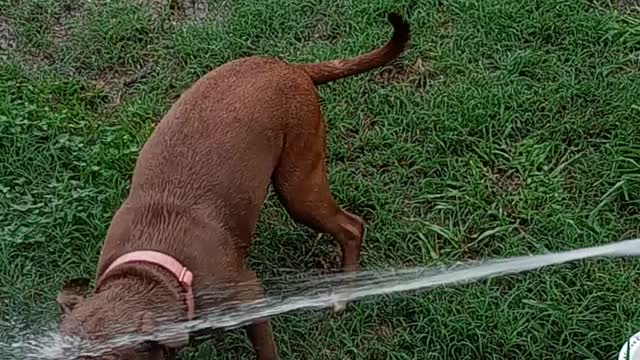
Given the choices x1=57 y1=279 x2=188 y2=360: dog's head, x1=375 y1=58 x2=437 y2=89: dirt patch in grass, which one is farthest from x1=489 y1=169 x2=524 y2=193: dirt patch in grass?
x1=57 y1=279 x2=188 y2=360: dog's head

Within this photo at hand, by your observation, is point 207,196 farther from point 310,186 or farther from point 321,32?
point 321,32

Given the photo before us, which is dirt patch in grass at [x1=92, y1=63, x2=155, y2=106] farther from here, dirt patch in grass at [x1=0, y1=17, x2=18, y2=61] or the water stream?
the water stream

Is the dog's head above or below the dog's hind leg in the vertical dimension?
above

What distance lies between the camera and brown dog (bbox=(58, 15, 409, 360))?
8.46 ft

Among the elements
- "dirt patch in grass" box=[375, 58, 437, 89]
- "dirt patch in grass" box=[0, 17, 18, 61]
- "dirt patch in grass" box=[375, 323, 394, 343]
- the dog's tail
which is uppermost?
the dog's tail

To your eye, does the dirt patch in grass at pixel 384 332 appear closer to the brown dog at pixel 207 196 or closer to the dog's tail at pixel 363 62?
the brown dog at pixel 207 196

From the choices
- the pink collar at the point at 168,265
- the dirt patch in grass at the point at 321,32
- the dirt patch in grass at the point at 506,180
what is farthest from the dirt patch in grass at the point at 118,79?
the pink collar at the point at 168,265

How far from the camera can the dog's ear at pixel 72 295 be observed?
2595 millimetres

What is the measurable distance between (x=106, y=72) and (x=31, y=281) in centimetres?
99

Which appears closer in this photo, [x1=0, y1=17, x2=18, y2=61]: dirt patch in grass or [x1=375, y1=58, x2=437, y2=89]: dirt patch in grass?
[x1=375, y1=58, x2=437, y2=89]: dirt patch in grass

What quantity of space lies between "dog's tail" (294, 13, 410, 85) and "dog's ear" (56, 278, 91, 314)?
0.97 m

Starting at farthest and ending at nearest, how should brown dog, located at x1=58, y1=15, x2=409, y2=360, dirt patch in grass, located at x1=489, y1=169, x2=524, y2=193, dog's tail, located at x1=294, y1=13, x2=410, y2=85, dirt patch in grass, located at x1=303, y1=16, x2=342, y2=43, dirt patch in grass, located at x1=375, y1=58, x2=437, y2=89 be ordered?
dirt patch in grass, located at x1=303, y1=16, x2=342, y2=43 → dirt patch in grass, located at x1=375, y1=58, x2=437, y2=89 → dirt patch in grass, located at x1=489, y1=169, x2=524, y2=193 → dog's tail, located at x1=294, y1=13, x2=410, y2=85 → brown dog, located at x1=58, y1=15, x2=409, y2=360

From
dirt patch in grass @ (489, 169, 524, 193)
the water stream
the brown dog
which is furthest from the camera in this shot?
dirt patch in grass @ (489, 169, 524, 193)

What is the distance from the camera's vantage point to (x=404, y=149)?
379 centimetres
